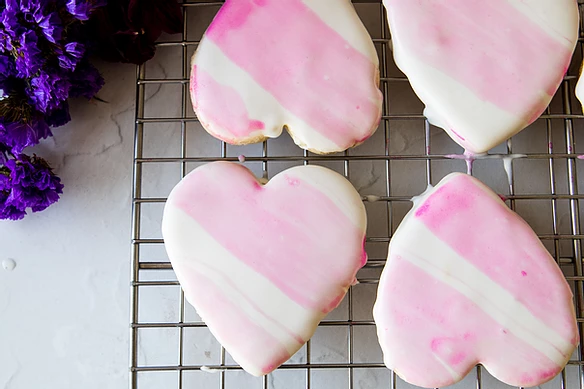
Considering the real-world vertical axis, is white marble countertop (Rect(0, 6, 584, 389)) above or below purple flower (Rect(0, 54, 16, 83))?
below

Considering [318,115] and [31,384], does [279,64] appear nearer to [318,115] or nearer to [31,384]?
[318,115]

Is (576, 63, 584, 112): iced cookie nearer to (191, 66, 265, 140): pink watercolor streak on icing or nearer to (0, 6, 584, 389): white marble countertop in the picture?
(0, 6, 584, 389): white marble countertop

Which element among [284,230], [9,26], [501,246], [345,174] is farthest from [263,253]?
[9,26]

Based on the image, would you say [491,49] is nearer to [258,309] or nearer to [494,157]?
[494,157]

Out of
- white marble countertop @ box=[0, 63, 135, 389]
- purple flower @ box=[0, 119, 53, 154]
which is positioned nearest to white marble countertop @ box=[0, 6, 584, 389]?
white marble countertop @ box=[0, 63, 135, 389]

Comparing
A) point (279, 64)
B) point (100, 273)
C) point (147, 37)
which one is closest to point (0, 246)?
Answer: point (100, 273)
